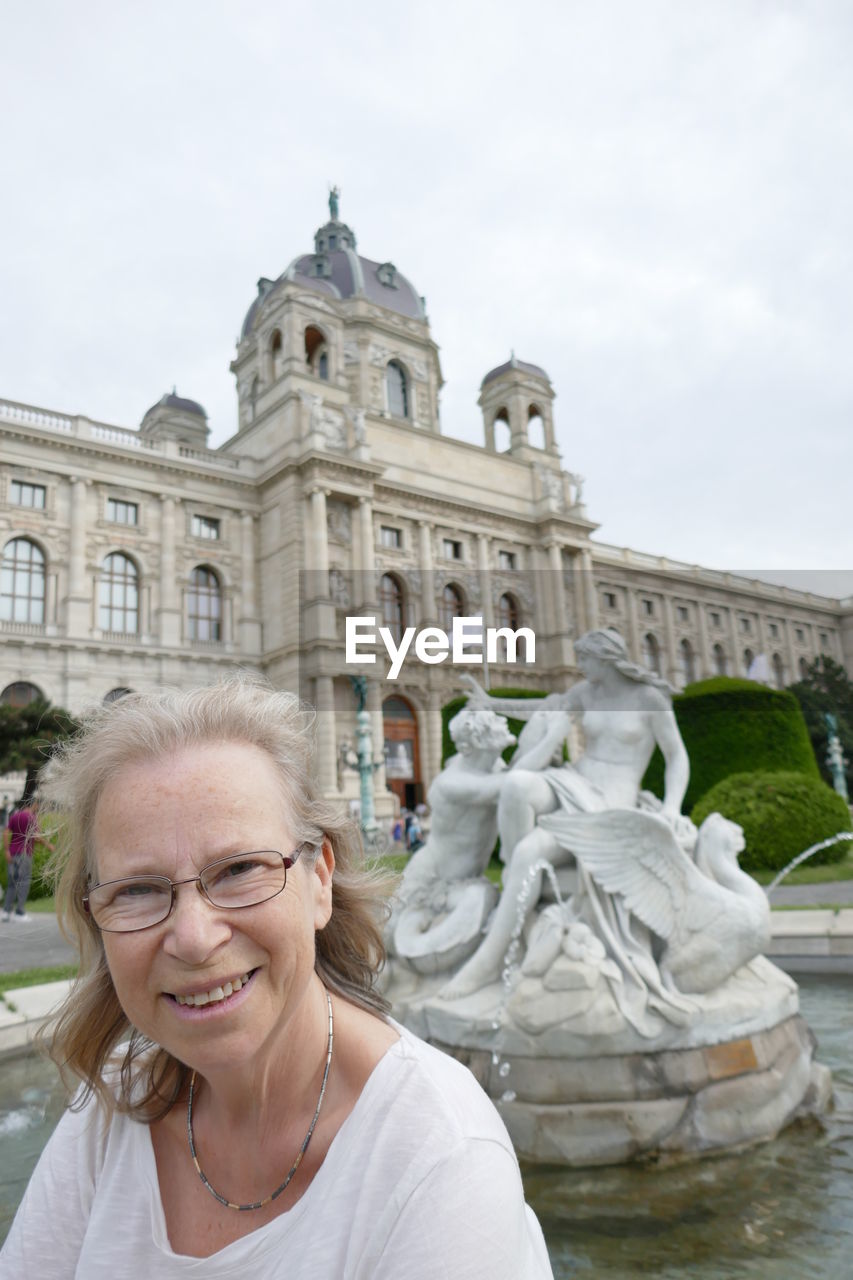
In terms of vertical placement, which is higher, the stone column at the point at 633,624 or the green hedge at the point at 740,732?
the stone column at the point at 633,624

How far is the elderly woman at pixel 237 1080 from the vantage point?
36.4 inches

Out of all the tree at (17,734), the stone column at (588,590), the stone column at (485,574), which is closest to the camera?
the tree at (17,734)

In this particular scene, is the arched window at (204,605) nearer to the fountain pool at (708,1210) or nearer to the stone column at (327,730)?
the stone column at (327,730)

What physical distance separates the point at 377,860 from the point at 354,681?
87.6 feet

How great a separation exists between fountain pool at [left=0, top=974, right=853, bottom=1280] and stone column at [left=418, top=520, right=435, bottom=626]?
28794mm

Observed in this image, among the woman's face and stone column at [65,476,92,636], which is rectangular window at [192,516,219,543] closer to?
stone column at [65,476,92,636]

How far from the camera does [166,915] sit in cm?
101

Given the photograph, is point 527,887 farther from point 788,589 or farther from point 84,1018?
→ point 788,589

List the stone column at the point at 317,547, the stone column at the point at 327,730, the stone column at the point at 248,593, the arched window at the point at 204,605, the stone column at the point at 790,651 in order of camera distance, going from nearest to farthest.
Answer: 1. the stone column at the point at 327,730
2. the stone column at the point at 317,547
3. the arched window at the point at 204,605
4. the stone column at the point at 248,593
5. the stone column at the point at 790,651

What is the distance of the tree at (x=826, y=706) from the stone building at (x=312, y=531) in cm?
825

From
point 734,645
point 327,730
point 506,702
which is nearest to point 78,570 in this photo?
point 327,730

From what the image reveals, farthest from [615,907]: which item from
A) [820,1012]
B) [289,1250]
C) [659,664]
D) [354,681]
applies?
[659,664]

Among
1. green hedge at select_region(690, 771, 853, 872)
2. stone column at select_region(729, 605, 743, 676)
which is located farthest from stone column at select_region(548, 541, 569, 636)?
green hedge at select_region(690, 771, 853, 872)

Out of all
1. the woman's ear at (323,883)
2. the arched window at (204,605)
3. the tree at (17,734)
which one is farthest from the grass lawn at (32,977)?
the arched window at (204,605)
